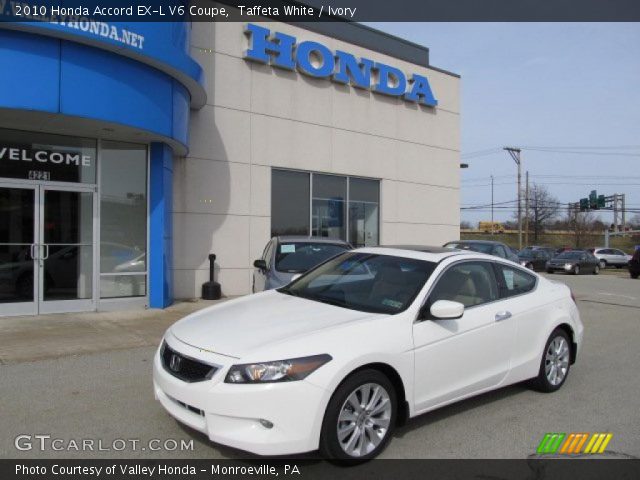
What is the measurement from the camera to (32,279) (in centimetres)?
959

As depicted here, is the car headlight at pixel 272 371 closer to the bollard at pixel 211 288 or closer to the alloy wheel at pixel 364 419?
the alloy wheel at pixel 364 419

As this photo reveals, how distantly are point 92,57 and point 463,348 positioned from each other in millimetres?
7341

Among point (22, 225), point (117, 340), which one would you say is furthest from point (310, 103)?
point (117, 340)

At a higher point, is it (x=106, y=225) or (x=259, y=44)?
(x=259, y=44)

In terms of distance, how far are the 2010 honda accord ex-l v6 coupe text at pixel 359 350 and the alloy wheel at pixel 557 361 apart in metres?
0.02

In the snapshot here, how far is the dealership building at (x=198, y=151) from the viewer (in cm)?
893

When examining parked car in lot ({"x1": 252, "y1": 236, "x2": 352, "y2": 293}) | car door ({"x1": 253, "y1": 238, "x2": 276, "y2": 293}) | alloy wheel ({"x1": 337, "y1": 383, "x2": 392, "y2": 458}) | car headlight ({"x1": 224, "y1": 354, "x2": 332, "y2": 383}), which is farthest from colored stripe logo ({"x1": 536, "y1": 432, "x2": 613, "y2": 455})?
car door ({"x1": 253, "y1": 238, "x2": 276, "y2": 293})

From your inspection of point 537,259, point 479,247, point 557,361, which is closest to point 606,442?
point 557,361

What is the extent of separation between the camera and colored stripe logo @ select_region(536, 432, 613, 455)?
430cm

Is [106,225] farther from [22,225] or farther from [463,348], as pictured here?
[463,348]

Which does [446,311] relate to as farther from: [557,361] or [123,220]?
[123,220]

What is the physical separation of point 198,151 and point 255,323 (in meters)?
9.28

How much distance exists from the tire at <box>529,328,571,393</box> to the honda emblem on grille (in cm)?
367

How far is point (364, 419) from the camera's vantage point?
12.9 ft
